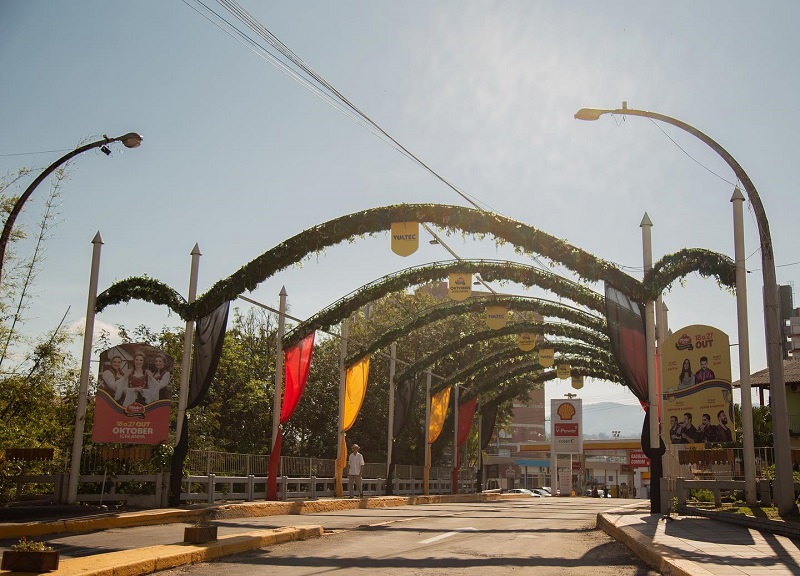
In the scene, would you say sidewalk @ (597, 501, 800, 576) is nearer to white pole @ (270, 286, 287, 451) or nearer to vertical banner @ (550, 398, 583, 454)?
white pole @ (270, 286, 287, 451)

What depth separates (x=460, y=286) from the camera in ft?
80.6

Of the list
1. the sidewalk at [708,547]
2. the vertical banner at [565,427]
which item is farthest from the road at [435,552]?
the vertical banner at [565,427]

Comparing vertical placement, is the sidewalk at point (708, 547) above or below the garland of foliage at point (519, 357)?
below

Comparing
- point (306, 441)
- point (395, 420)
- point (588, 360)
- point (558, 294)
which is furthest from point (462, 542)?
point (306, 441)

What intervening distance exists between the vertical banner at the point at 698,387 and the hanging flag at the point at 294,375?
11.3 metres

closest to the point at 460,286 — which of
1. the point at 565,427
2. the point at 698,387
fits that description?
the point at 698,387

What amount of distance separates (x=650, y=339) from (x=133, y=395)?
41.4 ft

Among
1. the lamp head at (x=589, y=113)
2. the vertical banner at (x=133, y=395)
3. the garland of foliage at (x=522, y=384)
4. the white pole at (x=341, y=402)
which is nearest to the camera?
the lamp head at (x=589, y=113)

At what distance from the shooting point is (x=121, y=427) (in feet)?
62.3

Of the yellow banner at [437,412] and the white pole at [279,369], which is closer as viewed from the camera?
the white pole at [279,369]

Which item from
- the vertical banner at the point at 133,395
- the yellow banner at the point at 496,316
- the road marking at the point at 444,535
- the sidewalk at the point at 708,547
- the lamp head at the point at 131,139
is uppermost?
the lamp head at the point at 131,139

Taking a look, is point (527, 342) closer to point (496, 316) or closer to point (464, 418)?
point (496, 316)

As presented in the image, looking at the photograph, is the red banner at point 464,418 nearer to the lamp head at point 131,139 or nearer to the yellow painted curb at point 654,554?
the yellow painted curb at point 654,554

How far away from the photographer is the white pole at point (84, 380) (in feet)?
59.8
